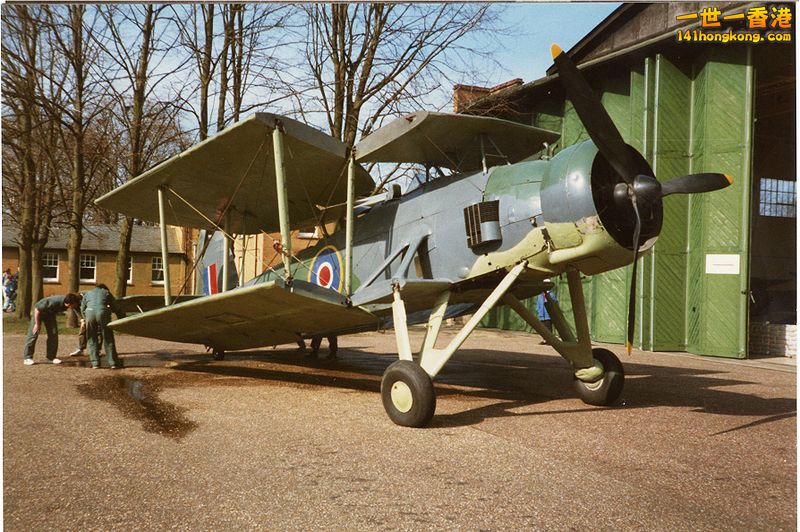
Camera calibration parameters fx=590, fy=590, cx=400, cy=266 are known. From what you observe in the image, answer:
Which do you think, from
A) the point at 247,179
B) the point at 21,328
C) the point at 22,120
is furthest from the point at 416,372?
the point at 21,328

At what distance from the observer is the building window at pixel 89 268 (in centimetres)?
3472

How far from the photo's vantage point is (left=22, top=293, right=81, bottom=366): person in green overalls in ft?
31.1

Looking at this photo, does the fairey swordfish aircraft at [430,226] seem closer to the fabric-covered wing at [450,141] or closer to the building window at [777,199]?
the fabric-covered wing at [450,141]

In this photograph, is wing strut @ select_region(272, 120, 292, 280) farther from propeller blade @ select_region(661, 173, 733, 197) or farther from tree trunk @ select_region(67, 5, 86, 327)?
tree trunk @ select_region(67, 5, 86, 327)

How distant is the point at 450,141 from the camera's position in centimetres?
710

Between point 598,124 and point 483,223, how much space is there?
1513 mm

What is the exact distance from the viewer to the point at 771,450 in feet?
15.9

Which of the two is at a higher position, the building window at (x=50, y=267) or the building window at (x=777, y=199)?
the building window at (x=777, y=199)

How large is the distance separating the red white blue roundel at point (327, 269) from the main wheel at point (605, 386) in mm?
3426

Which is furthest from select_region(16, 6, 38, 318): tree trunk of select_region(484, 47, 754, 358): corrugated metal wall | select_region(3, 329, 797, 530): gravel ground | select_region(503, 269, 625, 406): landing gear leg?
Answer: select_region(484, 47, 754, 358): corrugated metal wall

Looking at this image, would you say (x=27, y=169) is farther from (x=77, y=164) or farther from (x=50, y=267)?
(x=50, y=267)

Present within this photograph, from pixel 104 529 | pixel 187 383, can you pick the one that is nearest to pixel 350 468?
pixel 104 529

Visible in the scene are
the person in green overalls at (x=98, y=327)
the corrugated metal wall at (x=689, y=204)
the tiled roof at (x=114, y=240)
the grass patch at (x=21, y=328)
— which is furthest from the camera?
the tiled roof at (x=114, y=240)

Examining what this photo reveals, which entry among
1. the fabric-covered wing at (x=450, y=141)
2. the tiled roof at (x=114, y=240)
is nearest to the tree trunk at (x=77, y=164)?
the fabric-covered wing at (x=450, y=141)
